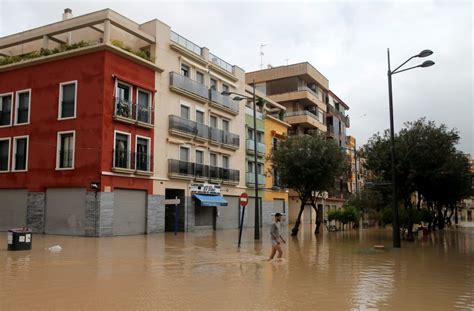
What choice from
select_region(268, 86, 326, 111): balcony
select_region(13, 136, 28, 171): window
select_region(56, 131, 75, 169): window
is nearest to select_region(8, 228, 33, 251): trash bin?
select_region(56, 131, 75, 169): window

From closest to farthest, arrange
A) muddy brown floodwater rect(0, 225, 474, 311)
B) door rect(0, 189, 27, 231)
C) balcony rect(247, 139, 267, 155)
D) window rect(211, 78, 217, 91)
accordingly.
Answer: muddy brown floodwater rect(0, 225, 474, 311) < door rect(0, 189, 27, 231) < window rect(211, 78, 217, 91) < balcony rect(247, 139, 267, 155)

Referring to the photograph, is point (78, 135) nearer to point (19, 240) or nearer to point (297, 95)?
point (19, 240)

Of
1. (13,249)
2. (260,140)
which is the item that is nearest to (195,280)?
(13,249)

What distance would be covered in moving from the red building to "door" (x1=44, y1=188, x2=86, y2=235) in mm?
59

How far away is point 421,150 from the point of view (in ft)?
80.8

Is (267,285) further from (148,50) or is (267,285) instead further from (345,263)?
(148,50)

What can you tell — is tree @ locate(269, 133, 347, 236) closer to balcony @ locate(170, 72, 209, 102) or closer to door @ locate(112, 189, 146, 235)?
balcony @ locate(170, 72, 209, 102)

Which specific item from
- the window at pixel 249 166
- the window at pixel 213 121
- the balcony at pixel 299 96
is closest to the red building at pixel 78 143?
the window at pixel 213 121

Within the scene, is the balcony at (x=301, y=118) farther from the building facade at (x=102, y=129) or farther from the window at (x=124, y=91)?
the window at (x=124, y=91)

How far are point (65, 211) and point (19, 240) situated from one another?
35.7 feet

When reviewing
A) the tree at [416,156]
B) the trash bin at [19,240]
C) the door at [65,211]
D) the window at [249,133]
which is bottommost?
the trash bin at [19,240]

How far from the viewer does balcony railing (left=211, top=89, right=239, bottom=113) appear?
3875cm

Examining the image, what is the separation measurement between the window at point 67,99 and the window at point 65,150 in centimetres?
117

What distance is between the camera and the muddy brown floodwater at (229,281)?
28.3ft
